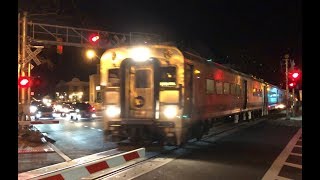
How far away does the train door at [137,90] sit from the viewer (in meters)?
16.0

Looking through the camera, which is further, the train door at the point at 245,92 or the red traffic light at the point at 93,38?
the red traffic light at the point at 93,38

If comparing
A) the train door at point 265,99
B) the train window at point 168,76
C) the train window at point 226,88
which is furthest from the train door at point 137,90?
the train door at point 265,99

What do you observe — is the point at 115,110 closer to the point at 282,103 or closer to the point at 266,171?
the point at 266,171

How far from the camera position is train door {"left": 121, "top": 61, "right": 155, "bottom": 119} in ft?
52.6

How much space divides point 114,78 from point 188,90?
2614 mm

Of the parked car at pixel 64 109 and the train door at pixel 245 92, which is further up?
the train door at pixel 245 92

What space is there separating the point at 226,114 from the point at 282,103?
3555 cm

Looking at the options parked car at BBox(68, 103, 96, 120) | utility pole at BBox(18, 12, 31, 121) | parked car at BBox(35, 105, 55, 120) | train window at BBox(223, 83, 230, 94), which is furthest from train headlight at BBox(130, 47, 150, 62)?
parked car at BBox(68, 103, 96, 120)

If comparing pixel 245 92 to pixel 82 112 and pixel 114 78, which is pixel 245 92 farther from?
pixel 82 112

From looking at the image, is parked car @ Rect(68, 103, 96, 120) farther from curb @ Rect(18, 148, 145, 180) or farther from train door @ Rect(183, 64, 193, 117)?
curb @ Rect(18, 148, 145, 180)

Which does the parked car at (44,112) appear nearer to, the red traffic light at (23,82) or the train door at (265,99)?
the train door at (265,99)

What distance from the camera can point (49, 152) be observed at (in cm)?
1522

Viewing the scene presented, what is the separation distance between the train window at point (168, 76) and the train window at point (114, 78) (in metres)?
1.65
